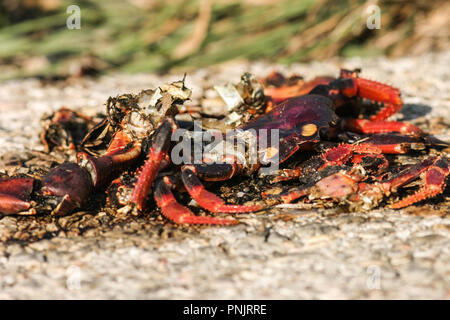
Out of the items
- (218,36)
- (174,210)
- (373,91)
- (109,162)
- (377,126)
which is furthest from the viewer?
(218,36)

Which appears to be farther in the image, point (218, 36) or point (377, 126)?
point (218, 36)

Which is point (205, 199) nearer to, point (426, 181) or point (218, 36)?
point (426, 181)

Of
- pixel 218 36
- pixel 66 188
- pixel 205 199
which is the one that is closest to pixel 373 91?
pixel 205 199

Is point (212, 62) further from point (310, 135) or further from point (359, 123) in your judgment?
point (310, 135)

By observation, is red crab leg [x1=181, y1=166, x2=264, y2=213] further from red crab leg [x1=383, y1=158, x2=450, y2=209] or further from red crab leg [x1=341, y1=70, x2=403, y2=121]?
red crab leg [x1=341, y1=70, x2=403, y2=121]

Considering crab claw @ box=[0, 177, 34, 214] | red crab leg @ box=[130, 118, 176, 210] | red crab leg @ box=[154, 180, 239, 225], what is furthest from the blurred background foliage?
red crab leg @ box=[154, 180, 239, 225]

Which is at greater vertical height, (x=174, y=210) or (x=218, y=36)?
(x=218, y=36)

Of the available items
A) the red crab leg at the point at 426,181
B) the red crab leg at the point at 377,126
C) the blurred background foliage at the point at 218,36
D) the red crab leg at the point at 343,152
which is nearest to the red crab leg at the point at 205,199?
the red crab leg at the point at 343,152
